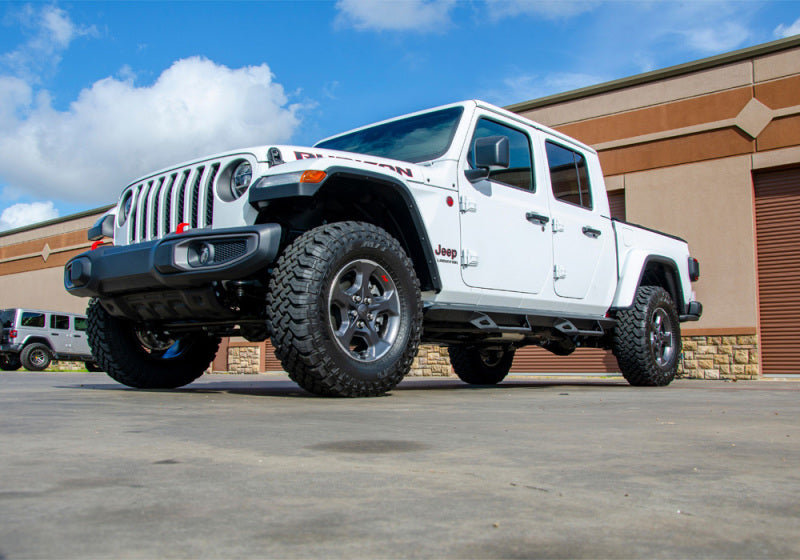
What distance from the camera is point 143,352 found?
6.00 metres

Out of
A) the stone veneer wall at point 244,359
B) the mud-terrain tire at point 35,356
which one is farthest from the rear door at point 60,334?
the stone veneer wall at point 244,359

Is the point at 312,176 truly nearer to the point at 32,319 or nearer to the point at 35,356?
the point at 32,319

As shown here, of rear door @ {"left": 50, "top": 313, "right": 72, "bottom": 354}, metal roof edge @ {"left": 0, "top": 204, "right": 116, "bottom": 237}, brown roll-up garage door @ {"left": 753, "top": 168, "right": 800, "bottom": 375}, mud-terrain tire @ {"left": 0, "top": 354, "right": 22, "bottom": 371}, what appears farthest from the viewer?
metal roof edge @ {"left": 0, "top": 204, "right": 116, "bottom": 237}

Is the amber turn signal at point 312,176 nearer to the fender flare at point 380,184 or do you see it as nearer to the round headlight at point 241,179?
the fender flare at point 380,184

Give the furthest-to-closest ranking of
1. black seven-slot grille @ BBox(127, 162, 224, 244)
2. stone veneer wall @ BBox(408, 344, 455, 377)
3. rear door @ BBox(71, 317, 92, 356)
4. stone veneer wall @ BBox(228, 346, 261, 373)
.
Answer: rear door @ BBox(71, 317, 92, 356) → stone veneer wall @ BBox(228, 346, 261, 373) → stone veneer wall @ BBox(408, 344, 455, 377) → black seven-slot grille @ BBox(127, 162, 224, 244)

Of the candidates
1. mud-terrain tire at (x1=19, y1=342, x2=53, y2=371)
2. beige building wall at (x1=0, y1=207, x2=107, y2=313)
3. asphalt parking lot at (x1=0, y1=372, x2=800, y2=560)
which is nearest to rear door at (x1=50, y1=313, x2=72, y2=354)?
mud-terrain tire at (x1=19, y1=342, x2=53, y2=371)

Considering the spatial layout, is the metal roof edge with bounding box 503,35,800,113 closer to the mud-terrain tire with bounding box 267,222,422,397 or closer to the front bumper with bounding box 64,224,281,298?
the mud-terrain tire with bounding box 267,222,422,397

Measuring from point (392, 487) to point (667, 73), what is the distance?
13635 mm

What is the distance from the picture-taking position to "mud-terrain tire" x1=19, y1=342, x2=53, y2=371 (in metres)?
21.6

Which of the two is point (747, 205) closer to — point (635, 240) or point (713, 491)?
point (635, 240)

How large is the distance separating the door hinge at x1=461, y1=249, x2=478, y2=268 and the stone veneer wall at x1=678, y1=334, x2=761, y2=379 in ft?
29.2

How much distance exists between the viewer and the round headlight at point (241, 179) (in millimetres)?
4879

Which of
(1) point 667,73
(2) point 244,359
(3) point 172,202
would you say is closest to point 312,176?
(3) point 172,202

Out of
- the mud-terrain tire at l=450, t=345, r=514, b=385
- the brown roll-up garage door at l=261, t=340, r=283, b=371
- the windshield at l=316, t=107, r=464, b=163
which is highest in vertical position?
the windshield at l=316, t=107, r=464, b=163
